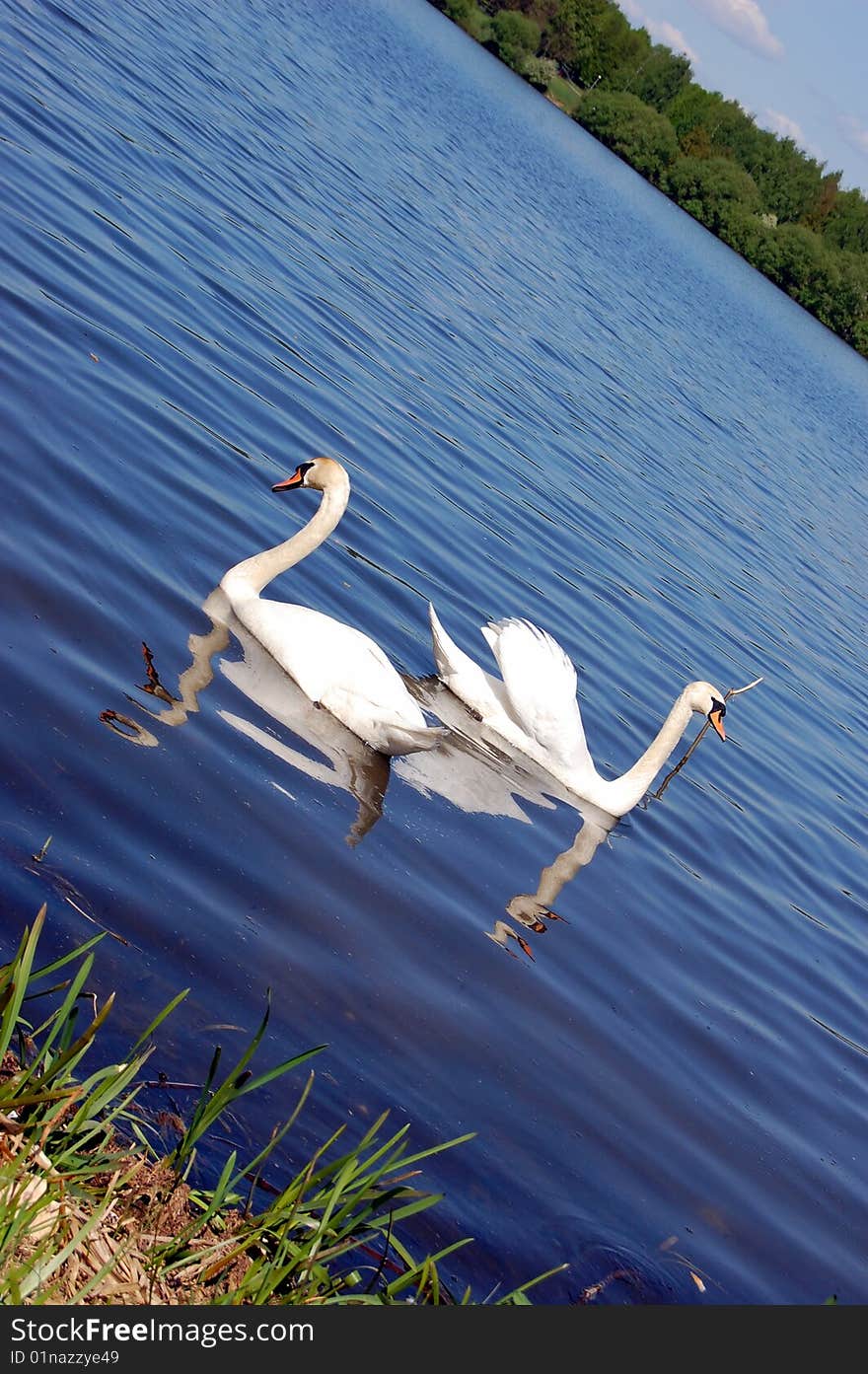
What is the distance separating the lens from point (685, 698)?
34.0 ft

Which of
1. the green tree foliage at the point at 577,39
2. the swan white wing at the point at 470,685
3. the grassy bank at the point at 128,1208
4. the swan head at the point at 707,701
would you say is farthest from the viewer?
the green tree foliage at the point at 577,39

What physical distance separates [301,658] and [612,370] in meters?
16.9

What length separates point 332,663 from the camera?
8031mm

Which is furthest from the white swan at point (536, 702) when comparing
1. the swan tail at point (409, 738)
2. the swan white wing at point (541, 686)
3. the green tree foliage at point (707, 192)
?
the green tree foliage at point (707, 192)

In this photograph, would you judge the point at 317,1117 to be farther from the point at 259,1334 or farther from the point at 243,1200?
the point at 259,1334

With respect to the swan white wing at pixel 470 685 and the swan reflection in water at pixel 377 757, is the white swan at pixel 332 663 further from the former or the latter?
the swan white wing at pixel 470 685

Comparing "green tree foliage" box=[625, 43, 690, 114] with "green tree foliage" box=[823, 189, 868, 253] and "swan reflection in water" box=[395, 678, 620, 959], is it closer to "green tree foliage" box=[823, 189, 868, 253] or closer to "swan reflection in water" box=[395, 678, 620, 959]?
"green tree foliage" box=[823, 189, 868, 253]

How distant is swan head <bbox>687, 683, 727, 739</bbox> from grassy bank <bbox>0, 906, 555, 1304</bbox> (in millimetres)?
6482

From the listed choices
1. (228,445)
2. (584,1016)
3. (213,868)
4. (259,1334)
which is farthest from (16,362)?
(259,1334)

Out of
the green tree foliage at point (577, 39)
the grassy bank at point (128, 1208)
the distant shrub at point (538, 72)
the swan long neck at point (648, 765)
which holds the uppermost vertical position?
the green tree foliage at point (577, 39)

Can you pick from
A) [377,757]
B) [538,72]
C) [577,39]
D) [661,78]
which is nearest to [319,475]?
[377,757]

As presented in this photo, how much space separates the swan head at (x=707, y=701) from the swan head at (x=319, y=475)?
286 cm

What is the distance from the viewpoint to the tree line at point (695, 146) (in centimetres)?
7706

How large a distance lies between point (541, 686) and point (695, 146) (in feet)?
312
